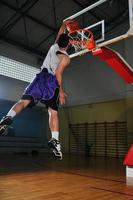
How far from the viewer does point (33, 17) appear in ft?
41.9

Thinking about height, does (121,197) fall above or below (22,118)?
below

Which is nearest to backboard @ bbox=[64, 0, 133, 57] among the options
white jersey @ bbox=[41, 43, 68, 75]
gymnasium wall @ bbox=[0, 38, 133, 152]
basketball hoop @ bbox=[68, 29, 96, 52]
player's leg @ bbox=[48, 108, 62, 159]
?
gymnasium wall @ bbox=[0, 38, 133, 152]

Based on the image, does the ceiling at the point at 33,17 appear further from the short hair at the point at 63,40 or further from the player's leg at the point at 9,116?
the player's leg at the point at 9,116

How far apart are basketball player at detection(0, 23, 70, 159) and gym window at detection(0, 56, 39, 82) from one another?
412 inches

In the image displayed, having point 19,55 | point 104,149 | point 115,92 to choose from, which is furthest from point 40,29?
point 104,149

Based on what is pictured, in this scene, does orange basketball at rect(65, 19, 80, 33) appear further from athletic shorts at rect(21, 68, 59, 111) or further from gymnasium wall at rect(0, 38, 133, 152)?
gymnasium wall at rect(0, 38, 133, 152)

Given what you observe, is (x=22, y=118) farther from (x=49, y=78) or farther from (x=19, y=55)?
(x=49, y=78)

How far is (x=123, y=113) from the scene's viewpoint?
44.2 ft

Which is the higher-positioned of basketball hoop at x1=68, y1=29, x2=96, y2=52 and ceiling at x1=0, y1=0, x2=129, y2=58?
ceiling at x1=0, y1=0, x2=129, y2=58

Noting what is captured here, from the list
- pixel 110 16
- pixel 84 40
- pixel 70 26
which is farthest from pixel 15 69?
pixel 70 26

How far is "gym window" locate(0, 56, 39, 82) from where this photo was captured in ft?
44.9

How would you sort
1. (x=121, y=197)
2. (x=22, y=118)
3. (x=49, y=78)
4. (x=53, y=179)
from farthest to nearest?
(x=22, y=118) → (x=53, y=179) → (x=121, y=197) → (x=49, y=78)

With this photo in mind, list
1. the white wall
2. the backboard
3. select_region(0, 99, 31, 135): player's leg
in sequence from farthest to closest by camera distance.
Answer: the white wall → the backboard → select_region(0, 99, 31, 135): player's leg

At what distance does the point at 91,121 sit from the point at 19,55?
5209 mm
